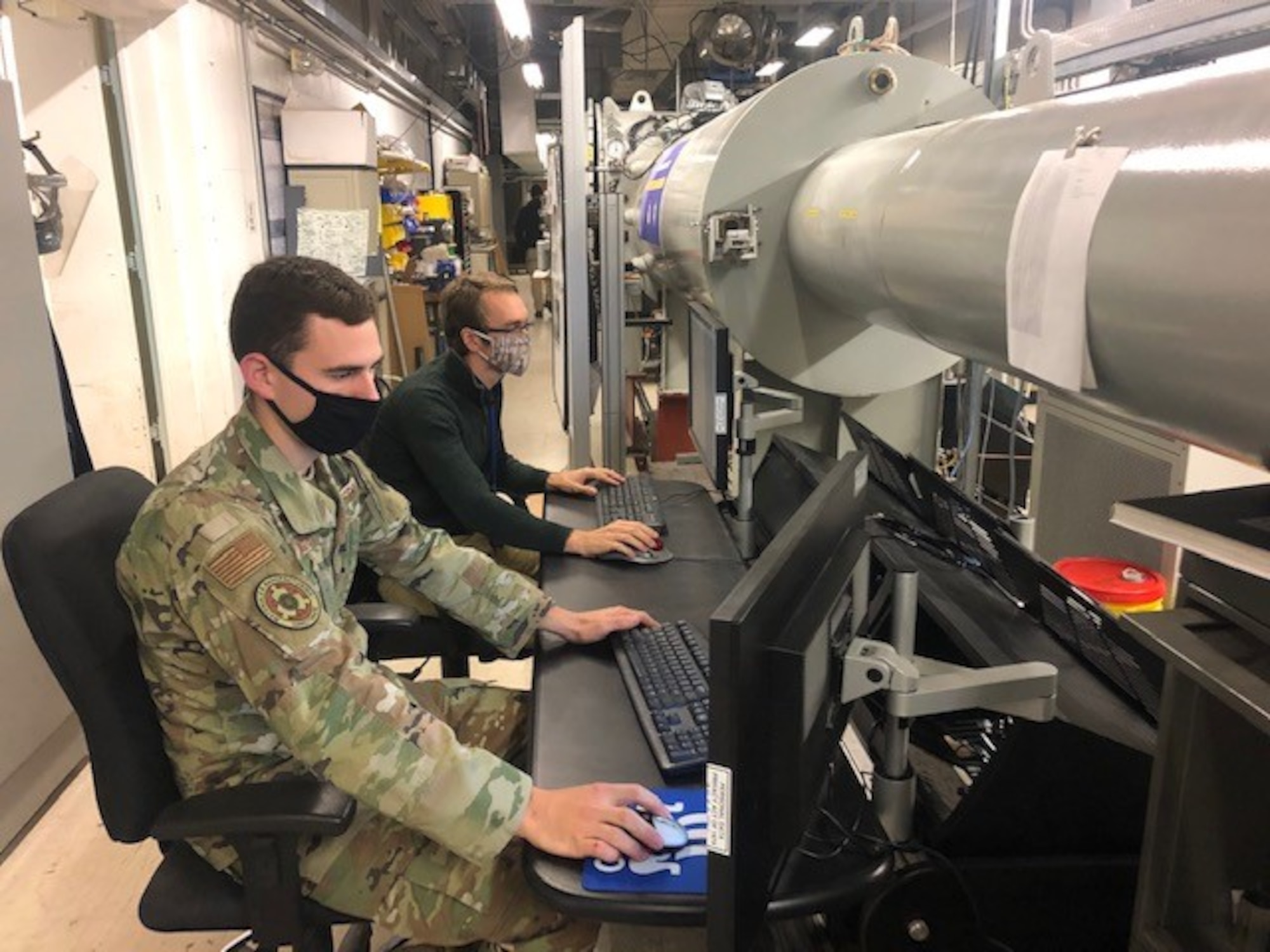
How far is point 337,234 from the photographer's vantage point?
4.80 meters

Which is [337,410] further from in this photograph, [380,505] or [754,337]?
[754,337]

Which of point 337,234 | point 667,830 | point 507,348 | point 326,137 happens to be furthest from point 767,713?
point 326,137

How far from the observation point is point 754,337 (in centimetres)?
190

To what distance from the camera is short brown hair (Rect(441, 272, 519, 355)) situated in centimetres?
229

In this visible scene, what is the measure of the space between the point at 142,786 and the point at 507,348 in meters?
1.31

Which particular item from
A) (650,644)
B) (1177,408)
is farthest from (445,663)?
(1177,408)

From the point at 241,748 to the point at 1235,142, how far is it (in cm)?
128

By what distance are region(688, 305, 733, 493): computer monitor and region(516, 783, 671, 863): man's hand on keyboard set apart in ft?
2.90

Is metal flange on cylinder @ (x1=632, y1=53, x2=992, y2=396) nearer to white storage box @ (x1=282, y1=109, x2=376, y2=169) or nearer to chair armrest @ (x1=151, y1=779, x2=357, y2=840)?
chair armrest @ (x1=151, y1=779, x2=357, y2=840)

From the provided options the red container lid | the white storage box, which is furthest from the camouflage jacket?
the white storage box

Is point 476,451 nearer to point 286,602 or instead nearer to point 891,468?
point 891,468

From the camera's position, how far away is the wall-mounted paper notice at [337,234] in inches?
189

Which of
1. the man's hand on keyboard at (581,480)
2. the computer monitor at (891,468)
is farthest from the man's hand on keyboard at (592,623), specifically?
the man's hand on keyboard at (581,480)

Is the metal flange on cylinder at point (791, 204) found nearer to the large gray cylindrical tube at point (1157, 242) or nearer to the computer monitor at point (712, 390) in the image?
the computer monitor at point (712, 390)
